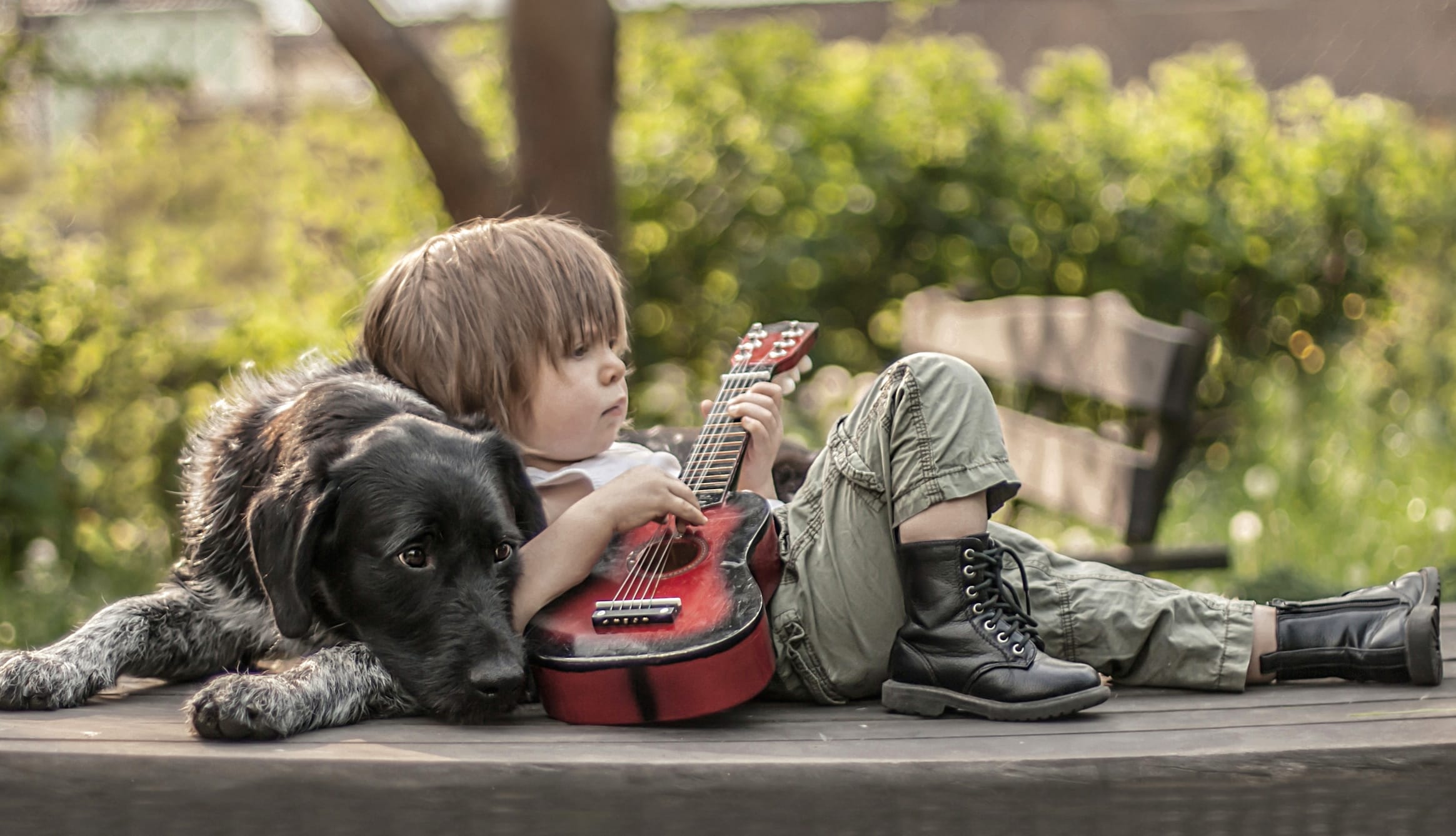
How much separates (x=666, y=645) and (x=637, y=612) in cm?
12

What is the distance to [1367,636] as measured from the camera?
272 cm

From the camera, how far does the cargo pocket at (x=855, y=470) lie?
2.77 metres

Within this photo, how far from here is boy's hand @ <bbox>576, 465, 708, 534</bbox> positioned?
2.74m

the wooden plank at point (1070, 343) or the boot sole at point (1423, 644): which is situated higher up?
the wooden plank at point (1070, 343)

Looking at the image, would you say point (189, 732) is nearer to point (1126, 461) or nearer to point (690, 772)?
point (690, 772)

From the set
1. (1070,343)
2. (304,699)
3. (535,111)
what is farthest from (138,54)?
(304,699)

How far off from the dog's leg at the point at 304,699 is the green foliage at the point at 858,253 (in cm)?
420

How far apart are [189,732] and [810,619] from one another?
3.95 feet

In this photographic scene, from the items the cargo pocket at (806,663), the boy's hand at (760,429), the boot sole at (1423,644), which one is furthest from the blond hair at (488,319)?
the boot sole at (1423,644)

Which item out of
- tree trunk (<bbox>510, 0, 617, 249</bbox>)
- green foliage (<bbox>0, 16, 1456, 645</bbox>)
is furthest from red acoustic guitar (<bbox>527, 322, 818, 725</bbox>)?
green foliage (<bbox>0, 16, 1456, 645</bbox>)

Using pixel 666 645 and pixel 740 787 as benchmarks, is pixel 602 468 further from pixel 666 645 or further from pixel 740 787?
pixel 740 787

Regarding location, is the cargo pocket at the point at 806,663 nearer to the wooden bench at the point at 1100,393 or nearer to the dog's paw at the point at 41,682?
the dog's paw at the point at 41,682

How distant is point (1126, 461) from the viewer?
4.72 metres

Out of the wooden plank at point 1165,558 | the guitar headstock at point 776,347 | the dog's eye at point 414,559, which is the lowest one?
the wooden plank at point 1165,558
